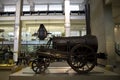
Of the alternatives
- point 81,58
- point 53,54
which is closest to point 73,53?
point 81,58

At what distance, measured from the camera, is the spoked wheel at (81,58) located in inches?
157

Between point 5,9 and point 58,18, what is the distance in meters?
7.54

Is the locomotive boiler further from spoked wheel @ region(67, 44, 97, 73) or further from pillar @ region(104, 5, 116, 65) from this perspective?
pillar @ region(104, 5, 116, 65)

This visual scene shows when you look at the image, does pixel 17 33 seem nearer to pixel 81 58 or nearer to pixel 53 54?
pixel 53 54

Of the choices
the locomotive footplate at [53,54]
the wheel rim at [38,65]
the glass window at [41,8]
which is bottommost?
the wheel rim at [38,65]

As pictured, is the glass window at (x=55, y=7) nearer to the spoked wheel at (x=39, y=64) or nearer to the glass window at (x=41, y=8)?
the glass window at (x=41, y=8)

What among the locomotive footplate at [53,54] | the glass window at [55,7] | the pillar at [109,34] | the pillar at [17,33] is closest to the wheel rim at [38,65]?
the locomotive footplate at [53,54]

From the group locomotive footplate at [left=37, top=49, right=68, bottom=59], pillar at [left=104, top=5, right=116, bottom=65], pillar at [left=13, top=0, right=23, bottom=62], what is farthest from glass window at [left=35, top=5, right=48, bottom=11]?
locomotive footplate at [left=37, top=49, right=68, bottom=59]

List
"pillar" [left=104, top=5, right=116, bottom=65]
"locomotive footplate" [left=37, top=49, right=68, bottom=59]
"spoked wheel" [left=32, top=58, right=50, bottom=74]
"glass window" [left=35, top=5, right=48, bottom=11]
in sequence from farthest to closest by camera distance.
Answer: "glass window" [left=35, top=5, right=48, bottom=11]
"pillar" [left=104, top=5, right=116, bottom=65]
"spoked wheel" [left=32, top=58, right=50, bottom=74]
"locomotive footplate" [left=37, top=49, right=68, bottom=59]

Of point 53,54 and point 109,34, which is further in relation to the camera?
point 109,34

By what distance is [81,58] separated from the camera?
4031mm

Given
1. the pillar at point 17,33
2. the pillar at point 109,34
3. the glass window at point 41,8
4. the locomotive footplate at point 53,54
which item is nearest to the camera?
the locomotive footplate at point 53,54

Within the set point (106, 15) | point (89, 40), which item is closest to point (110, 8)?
point (106, 15)

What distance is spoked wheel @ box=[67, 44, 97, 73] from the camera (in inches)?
157
